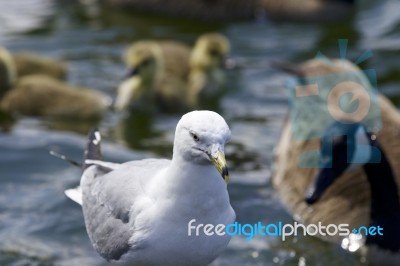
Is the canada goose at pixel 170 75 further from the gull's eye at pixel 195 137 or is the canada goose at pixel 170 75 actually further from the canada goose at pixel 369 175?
the gull's eye at pixel 195 137

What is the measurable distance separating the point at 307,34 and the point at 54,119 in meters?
3.31

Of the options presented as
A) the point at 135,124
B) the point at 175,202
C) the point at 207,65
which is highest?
the point at 175,202

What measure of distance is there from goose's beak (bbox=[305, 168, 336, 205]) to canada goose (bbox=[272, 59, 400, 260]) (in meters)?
0.42

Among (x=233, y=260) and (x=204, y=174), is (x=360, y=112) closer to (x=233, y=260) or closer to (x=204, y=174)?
(x=233, y=260)

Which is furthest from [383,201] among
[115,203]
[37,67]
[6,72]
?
[37,67]

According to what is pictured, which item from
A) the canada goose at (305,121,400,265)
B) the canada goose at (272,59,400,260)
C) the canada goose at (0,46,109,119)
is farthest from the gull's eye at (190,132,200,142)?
the canada goose at (0,46,109,119)

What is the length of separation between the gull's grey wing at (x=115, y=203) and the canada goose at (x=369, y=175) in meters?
1.27

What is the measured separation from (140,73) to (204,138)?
4.33 meters

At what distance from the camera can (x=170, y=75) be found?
28.6ft

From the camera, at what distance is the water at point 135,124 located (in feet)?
19.9

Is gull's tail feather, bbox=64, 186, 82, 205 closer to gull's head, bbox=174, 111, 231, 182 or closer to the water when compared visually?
the water

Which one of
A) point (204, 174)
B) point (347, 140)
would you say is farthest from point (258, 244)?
point (204, 174)

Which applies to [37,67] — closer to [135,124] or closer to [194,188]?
[135,124]

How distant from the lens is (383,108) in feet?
21.6
